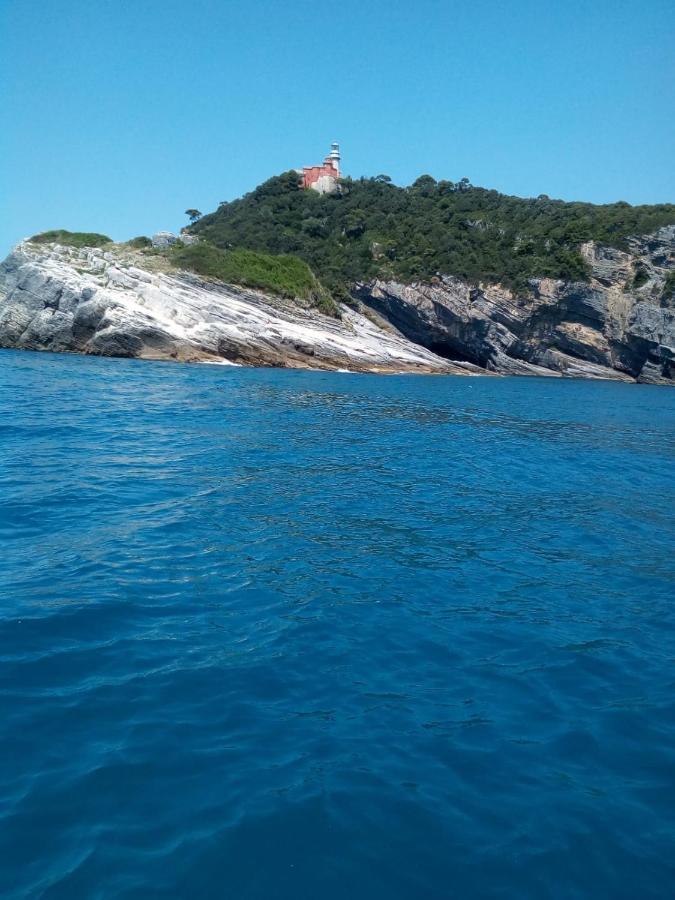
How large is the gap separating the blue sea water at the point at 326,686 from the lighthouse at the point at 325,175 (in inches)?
3090

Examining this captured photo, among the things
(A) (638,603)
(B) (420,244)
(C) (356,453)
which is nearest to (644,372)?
(B) (420,244)

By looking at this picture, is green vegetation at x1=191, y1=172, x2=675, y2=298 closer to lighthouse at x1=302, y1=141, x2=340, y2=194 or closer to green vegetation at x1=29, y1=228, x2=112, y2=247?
lighthouse at x1=302, y1=141, x2=340, y2=194

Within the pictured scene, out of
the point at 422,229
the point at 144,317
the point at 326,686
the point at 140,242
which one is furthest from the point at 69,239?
the point at 326,686

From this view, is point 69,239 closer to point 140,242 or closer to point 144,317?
point 140,242

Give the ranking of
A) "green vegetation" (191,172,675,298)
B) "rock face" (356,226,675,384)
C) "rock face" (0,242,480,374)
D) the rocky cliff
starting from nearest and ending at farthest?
"rock face" (0,242,480,374), the rocky cliff, "rock face" (356,226,675,384), "green vegetation" (191,172,675,298)

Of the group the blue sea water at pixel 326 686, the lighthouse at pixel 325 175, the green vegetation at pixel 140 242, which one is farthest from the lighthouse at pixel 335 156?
the blue sea water at pixel 326 686

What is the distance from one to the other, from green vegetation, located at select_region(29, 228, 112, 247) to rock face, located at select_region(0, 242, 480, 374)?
248 centimetres

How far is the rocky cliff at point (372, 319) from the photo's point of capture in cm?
4431

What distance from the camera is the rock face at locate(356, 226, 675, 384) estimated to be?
212 ft

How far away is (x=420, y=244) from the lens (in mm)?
68125

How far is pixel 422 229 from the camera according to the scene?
7188 centimetres

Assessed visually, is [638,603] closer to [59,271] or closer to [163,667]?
[163,667]

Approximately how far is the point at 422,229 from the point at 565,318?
1745 cm

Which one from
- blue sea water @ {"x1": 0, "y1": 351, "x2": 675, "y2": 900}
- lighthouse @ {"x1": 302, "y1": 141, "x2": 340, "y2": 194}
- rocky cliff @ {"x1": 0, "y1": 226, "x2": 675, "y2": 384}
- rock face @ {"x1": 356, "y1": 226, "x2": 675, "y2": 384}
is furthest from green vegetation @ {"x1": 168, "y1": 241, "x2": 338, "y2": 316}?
blue sea water @ {"x1": 0, "y1": 351, "x2": 675, "y2": 900}
